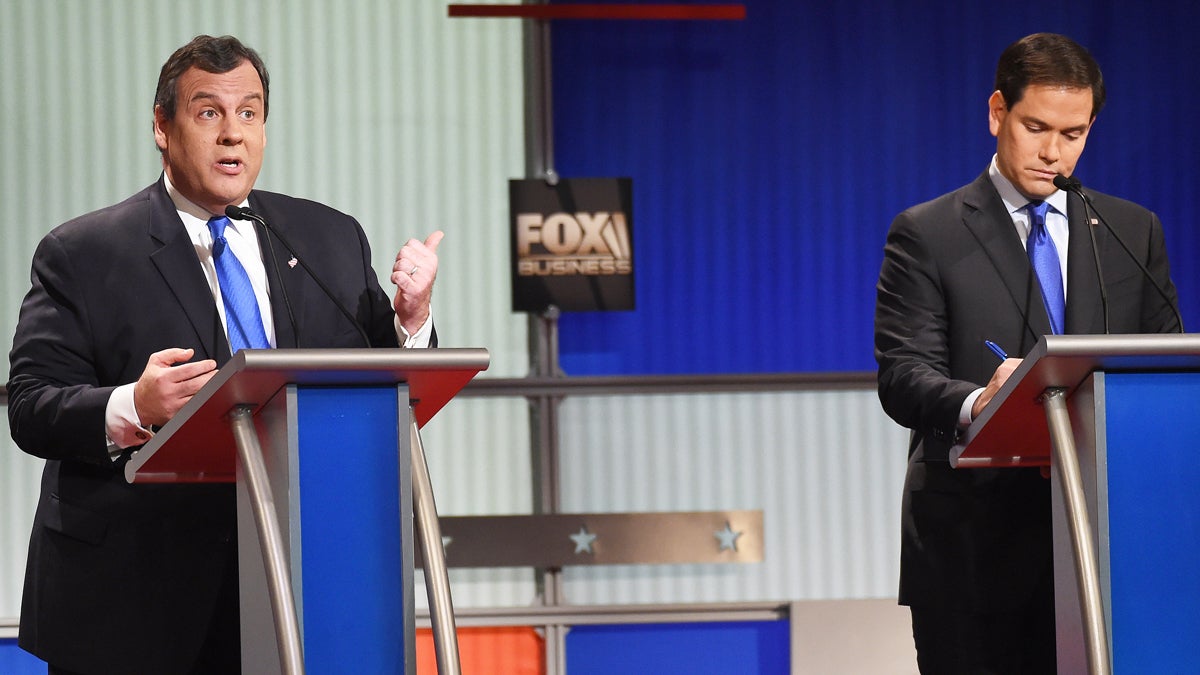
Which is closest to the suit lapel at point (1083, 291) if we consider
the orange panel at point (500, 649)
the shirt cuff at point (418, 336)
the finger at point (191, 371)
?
the shirt cuff at point (418, 336)

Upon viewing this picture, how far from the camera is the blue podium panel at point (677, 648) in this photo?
4.70m

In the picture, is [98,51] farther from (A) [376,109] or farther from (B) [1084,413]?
(B) [1084,413]

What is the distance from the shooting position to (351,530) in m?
1.85

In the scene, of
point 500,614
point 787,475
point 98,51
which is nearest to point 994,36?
point 787,475

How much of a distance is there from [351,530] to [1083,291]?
151 cm

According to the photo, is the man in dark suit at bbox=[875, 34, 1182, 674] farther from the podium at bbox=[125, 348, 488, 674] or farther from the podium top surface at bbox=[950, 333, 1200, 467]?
the podium at bbox=[125, 348, 488, 674]

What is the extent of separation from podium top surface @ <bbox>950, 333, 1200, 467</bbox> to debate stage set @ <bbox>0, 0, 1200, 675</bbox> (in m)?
2.53

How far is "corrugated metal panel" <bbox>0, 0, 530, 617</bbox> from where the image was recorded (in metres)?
4.68

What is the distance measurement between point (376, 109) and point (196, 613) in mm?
2666

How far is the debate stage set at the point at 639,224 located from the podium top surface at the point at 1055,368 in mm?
2532

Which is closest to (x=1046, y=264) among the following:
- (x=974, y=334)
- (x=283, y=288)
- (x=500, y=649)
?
(x=974, y=334)

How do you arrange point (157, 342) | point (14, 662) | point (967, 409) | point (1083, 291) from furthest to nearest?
point (14, 662)
point (1083, 291)
point (967, 409)
point (157, 342)

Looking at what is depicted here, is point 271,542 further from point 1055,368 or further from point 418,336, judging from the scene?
point 1055,368

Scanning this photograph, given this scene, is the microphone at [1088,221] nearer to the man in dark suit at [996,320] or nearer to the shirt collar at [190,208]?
the man in dark suit at [996,320]
